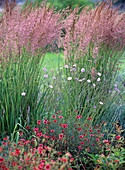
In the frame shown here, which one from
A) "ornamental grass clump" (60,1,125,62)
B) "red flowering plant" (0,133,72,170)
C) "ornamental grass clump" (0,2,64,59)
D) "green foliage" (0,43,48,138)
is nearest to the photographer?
"red flowering plant" (0,133,72,170)

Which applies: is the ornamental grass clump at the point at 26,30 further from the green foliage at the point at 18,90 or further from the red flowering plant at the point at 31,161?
the red flowering plant at the point at 31,161

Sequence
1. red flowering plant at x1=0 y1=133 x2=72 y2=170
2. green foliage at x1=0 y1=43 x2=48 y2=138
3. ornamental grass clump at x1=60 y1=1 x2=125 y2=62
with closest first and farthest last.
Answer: red flowering plant at x1=0 y1=133 x2=72 y2=170 < green foliage at x1=0 y1=43 x2=48 y2=138 < ornamental grass clump at x1=60 y1=1 x2=125 y2=62

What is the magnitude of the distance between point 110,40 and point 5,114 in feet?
6.05

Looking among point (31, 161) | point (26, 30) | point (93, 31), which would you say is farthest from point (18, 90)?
point (93, 31)

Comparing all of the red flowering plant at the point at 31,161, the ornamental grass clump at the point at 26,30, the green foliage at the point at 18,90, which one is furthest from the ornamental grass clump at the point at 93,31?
the red flowering plant at the point at 31,161

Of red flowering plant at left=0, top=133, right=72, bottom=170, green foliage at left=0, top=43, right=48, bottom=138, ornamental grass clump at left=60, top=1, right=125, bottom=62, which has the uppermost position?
ornamental grass clump at left=60, top=1, right=125, bottom=62

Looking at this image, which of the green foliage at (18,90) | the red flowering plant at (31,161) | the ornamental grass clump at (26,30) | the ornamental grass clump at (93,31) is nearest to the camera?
the red flowering plant at (31,161)

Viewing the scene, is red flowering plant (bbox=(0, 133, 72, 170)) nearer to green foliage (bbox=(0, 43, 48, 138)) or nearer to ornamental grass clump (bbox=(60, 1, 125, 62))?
green foliage (bbox=(0, 43, 48, 138))

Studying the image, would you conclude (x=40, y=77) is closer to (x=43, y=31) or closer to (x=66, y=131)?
(x=43, y=31)

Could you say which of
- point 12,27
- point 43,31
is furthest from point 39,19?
point 12,27

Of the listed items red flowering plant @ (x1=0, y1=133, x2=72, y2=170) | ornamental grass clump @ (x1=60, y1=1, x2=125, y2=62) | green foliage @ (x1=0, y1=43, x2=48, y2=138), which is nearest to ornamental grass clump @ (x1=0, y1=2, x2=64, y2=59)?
green foliage @ (x1=0, y1=43, x2=48, y2=138)

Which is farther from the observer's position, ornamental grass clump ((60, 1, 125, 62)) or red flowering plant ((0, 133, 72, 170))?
ornamental grass clump ((60, 1, 125, 62))

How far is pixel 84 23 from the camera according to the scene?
316 centimetres

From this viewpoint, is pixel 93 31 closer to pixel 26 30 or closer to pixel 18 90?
pixel 26 30
